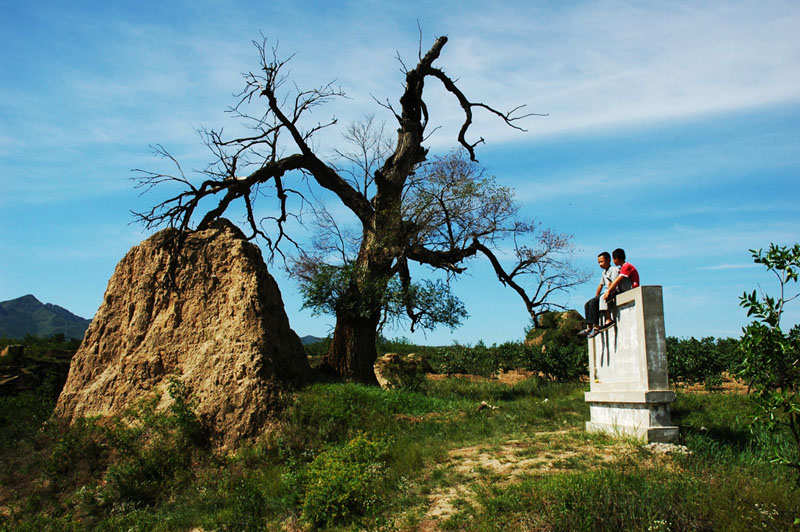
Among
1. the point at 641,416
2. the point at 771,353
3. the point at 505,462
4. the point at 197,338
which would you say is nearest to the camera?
the point at 771,353

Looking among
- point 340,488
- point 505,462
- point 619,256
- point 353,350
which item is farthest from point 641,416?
point 353,350

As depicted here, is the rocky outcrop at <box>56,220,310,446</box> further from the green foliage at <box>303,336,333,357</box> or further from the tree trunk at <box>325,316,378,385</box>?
the green foliage at <box>303,336,333,357</box>

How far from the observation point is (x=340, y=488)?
7.38 m

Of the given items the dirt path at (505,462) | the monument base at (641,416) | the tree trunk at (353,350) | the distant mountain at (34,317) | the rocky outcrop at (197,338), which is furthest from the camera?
the distant mountain at (34,317)

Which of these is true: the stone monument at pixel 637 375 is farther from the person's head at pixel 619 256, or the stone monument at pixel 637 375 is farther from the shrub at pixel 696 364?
the shrub at pixel 696 364

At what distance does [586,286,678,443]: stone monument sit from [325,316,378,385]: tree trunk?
6.69 m

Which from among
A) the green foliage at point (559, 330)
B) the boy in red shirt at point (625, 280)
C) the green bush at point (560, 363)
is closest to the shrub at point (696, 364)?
the green bush at point (560, 363)

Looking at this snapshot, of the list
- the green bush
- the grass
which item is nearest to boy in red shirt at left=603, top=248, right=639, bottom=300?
the grass

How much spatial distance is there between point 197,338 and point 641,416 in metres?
8.25

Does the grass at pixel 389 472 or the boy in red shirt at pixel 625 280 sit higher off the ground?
the boy in red shirt at pixel 625 280

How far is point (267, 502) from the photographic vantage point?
8.10m

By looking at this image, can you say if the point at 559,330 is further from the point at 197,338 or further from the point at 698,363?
the point at 197,338

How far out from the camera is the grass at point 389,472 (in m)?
5.96

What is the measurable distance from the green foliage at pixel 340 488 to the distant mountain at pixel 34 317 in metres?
92.3
